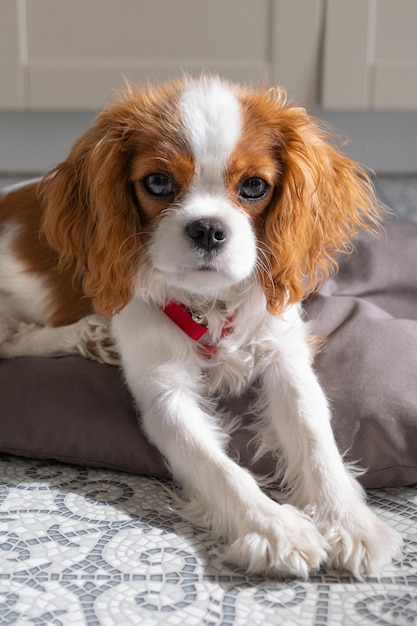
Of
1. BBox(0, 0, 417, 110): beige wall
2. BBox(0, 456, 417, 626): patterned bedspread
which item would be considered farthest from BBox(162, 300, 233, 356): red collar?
BBox(0, 0, 417, 110): beige wall

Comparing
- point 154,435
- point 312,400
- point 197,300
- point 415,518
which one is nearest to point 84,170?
point 197,300

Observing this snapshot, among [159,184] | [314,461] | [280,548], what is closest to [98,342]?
[159,184]

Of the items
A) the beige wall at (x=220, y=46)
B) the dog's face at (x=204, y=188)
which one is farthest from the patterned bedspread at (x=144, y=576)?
the beige wall at (x=220, y=46)

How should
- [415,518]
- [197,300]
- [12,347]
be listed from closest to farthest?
[415,518] → [197,300] → [12,347]

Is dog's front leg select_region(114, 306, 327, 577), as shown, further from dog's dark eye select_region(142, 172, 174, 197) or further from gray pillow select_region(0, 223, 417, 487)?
dog's dark eye select_region(142, 172, 174, 197)

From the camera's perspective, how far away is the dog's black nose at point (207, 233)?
1.42m

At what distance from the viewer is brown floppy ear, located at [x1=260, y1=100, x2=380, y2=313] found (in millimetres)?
1575

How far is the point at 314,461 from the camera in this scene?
58.8 inches

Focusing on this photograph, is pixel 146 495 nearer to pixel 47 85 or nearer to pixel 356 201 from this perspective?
pixel 356 201

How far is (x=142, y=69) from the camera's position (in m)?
2.71

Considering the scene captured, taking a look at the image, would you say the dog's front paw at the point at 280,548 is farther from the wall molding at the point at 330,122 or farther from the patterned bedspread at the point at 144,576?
the wall molding at the point at 330,122

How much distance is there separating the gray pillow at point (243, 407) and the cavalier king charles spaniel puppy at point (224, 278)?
6cm

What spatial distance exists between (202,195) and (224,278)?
16cm

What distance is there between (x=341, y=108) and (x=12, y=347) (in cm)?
139
